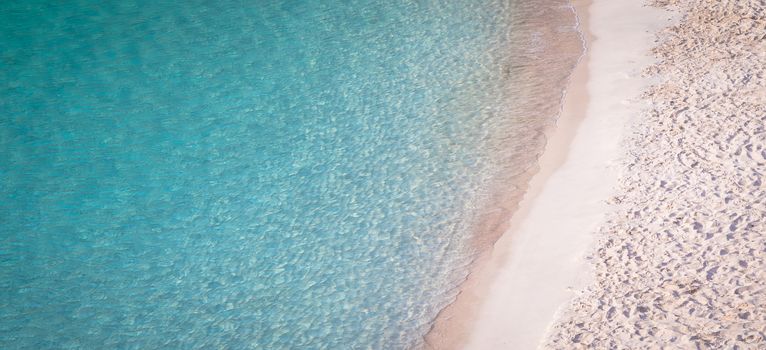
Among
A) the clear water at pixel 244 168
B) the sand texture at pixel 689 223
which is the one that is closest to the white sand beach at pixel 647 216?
the sand texture at pixel 689 223

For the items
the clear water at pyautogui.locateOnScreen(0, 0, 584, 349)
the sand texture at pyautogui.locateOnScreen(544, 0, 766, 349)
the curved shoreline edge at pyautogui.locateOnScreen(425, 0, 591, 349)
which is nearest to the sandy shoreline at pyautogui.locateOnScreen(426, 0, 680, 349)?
the curved shoreline edge at pyautogui.locateOnScreen(425, 0, 591, 349)

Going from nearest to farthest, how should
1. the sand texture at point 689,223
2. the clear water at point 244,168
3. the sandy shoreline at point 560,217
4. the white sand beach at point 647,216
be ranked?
the sand texture at point 689,223 < the white sand beach at point 647,216 < the sandy shoreline at point 560,217 < the clear water at point 244,168

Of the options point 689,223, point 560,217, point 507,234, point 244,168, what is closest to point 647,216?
point 689,223

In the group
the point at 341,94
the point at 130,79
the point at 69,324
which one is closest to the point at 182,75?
the point at 130,79

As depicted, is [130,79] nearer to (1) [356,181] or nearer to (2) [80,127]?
(2) [80,127]

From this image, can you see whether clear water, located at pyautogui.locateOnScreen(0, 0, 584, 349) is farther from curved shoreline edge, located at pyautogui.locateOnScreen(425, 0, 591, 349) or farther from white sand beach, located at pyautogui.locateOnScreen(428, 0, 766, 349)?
white sand beach, located at pyautogui.locateOnScreen(428, 0, 766, 349)

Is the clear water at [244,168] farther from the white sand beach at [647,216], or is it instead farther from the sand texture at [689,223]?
the sand texture at [689,223]
